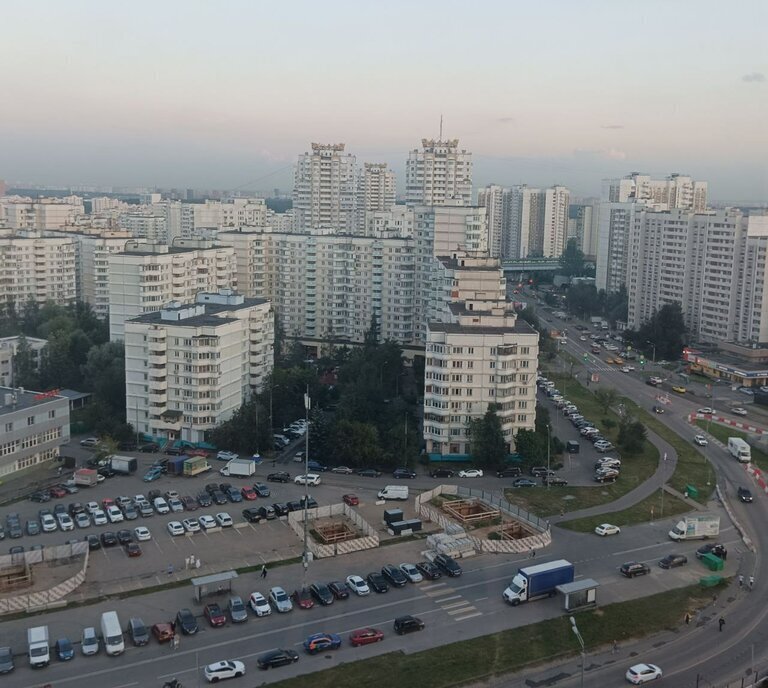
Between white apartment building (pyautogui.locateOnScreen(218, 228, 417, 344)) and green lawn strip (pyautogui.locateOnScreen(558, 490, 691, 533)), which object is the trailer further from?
white apartment building (pyautogui.locateOnScreen(218, 228, 417, 344))

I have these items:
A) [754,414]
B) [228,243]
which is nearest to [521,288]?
[228,243]

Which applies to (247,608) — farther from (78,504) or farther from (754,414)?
(754,414)

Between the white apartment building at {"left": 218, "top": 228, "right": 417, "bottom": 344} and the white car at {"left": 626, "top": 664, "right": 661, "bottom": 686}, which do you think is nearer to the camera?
the white car at {"left": 626, "top": 664, "right": 661, "bottom": 686}

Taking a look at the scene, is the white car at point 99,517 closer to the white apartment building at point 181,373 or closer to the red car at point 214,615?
the red car at point 214,615

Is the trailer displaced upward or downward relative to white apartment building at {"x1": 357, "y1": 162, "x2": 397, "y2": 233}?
downward

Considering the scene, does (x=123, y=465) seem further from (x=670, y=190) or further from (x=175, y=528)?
(x=670, y=190)

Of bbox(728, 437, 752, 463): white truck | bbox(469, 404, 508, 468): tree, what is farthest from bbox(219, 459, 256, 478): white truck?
bbox(728, 437, 752, 463): white truck
